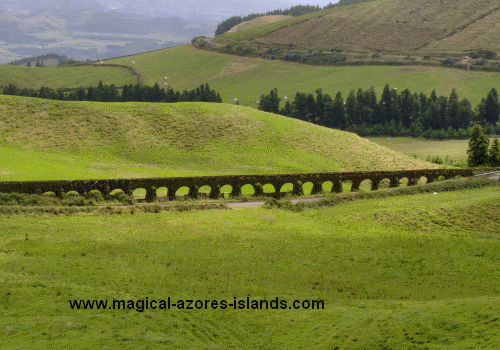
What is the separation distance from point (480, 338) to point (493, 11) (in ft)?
628

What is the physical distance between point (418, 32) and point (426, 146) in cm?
9015

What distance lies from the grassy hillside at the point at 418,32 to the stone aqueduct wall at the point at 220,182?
11674 centimetres

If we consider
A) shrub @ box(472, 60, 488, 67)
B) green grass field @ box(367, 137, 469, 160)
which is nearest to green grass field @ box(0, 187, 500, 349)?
green grass field @ box(367, 137, 469, 160)

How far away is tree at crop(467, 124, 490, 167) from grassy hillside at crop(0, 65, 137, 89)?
11124cm

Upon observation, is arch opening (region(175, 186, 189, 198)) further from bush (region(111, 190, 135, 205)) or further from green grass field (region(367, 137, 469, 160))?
green grass field (region(367, 137, 469, 160))

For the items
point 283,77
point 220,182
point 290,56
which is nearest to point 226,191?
point 220,182

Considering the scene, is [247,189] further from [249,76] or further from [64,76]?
[64,76]

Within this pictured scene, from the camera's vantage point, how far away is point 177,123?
255 ft

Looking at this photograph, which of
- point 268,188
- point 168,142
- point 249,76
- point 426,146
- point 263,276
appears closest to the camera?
point 263,276

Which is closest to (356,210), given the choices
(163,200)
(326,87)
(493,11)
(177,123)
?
(163,200)

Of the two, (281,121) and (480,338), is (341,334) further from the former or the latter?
(281,121)

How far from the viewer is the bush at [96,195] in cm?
4672

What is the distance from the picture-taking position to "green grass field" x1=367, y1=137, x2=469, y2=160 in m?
97.5

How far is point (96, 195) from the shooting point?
154 feet
